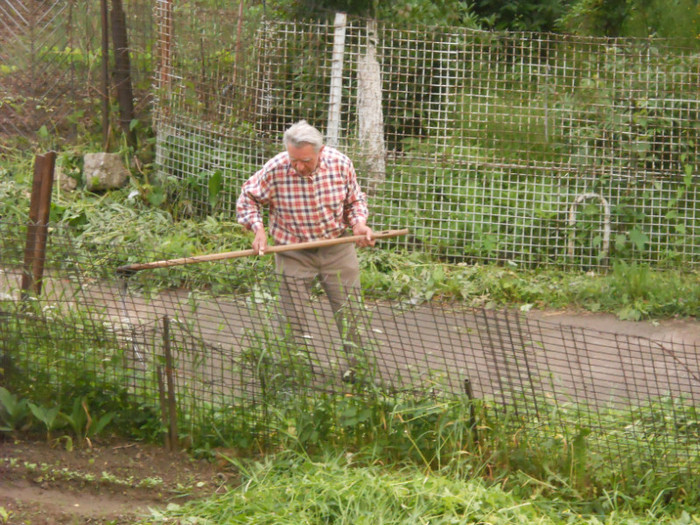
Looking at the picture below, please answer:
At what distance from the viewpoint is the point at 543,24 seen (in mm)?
13203

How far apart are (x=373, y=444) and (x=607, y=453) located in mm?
1091

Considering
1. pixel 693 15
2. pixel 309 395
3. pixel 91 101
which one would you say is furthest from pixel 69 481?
pixel 693 15

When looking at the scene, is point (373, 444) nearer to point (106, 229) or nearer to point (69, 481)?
point (69, 481)

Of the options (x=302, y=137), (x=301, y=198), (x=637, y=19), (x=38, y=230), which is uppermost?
(x=637, y=19)

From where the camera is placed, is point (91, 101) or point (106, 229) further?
point (91, 101)

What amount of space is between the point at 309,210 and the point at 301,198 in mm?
87

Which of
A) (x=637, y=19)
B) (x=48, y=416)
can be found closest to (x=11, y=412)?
(x=48, y=416)

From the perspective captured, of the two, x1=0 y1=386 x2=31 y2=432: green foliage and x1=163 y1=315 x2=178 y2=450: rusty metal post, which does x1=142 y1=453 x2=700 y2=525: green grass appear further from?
x1=0 y1=386 x2=31 y2=432: green foliage

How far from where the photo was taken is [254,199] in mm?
5973

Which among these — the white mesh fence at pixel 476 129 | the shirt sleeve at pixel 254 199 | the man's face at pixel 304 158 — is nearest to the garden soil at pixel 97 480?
the shirt sleeve at pixel 254 199

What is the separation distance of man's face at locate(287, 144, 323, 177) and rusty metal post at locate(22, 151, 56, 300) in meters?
1.33

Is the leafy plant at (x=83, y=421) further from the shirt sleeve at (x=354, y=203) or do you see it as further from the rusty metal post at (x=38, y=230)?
the shirt sleeve at (x=354, y=203)

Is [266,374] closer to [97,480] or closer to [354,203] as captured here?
[97,480]

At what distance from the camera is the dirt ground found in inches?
171
